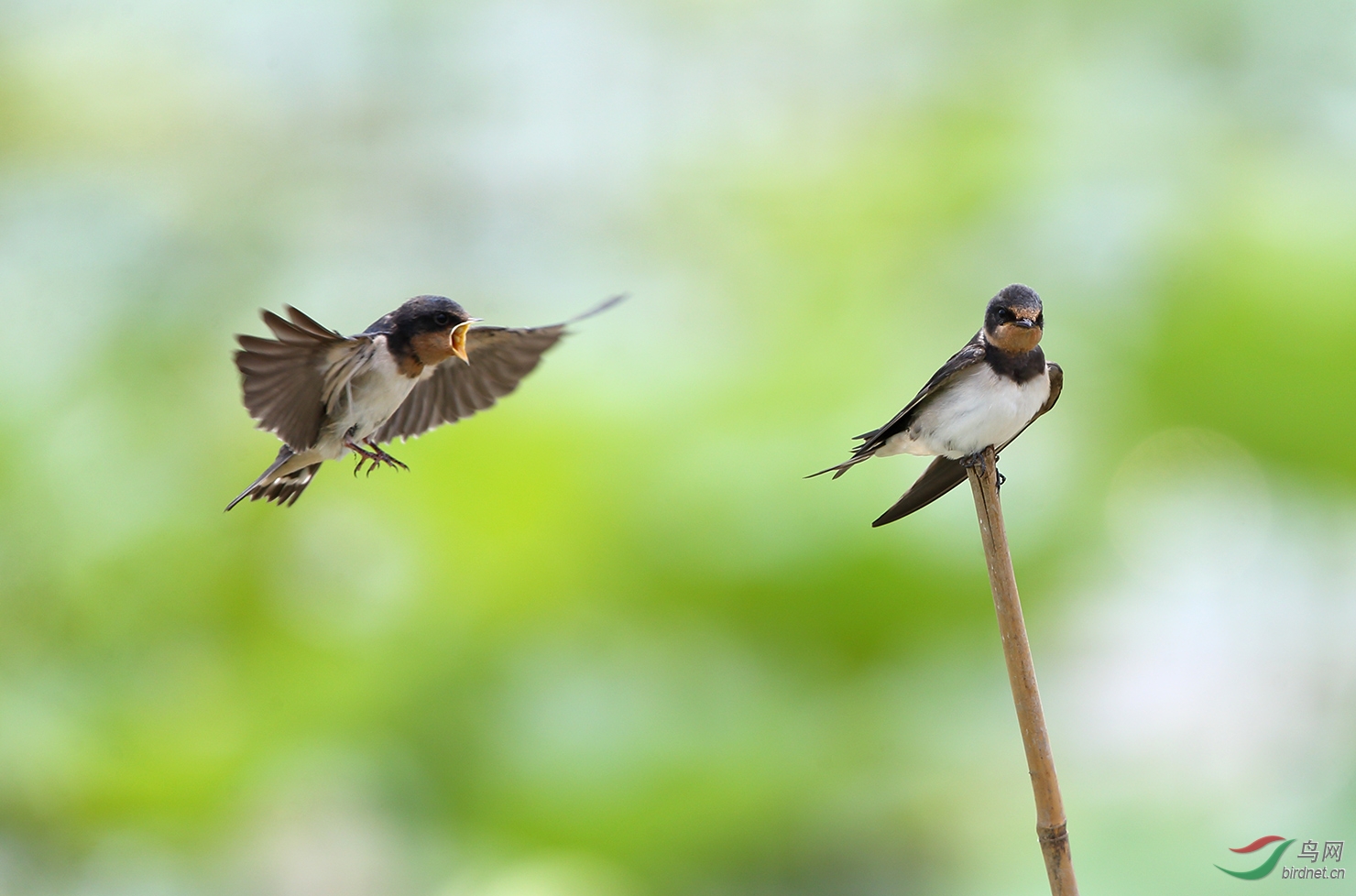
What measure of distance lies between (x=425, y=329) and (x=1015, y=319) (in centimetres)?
36

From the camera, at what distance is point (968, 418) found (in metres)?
0.81

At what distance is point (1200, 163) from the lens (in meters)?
3.32

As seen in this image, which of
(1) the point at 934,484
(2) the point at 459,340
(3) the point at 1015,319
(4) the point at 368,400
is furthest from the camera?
(1) the point at 934,484

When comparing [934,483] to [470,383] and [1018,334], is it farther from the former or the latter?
[470,383]

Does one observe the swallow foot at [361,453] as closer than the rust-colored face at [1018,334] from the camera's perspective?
Yes

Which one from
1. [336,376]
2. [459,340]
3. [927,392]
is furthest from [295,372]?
[927,392]

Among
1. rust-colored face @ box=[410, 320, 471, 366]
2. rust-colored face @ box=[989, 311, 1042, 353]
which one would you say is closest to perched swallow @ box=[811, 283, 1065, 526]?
rust-colored face @ box=[989, 311, 1042, 353]

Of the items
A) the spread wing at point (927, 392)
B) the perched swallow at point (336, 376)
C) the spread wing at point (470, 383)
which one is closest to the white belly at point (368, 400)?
the perched swallow at point (336, 376)

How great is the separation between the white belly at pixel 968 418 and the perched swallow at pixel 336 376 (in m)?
0.27

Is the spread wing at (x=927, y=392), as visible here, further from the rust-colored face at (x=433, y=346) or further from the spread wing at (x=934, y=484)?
the rust-colored face at (x=433, y=346)

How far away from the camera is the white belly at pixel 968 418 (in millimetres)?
807

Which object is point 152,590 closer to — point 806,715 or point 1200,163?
point 806,715

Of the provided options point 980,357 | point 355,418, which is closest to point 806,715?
point 980,357

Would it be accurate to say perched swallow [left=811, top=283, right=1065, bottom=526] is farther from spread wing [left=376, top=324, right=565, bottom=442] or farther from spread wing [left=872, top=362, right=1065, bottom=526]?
spread wing [left=376, top=324, right=565, bottom=442]
